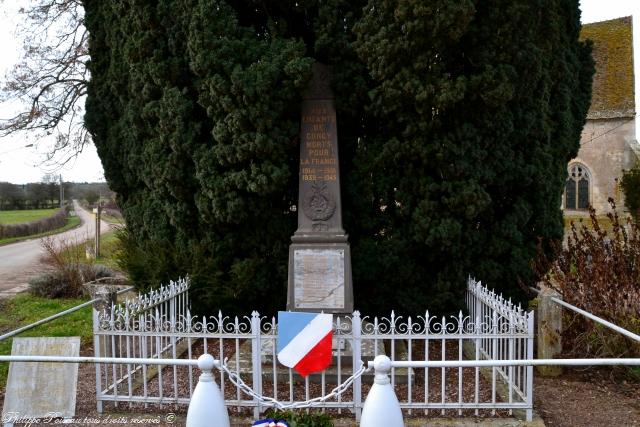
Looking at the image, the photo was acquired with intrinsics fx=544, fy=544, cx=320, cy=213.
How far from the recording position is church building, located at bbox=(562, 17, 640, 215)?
902 inches

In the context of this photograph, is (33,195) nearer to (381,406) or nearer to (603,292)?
(603,292)

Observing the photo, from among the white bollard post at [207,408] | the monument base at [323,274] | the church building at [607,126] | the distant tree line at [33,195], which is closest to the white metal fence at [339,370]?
the monument base at [323,274]

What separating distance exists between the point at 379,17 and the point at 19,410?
5.20m

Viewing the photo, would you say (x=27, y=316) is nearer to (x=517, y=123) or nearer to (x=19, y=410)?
(x=19, y=410)

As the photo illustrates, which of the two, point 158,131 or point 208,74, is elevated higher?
point 208,74

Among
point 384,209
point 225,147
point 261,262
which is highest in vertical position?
point 225,147

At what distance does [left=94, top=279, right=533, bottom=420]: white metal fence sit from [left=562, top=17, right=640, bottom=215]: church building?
63.1ft

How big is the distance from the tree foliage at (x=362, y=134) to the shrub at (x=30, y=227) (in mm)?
23017

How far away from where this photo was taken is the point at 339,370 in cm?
479

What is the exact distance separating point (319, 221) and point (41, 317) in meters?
5.64

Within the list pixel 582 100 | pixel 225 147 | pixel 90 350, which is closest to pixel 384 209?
pixel 225 147

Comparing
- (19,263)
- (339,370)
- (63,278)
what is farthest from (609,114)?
(19,263)

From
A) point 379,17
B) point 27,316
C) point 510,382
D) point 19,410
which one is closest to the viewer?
point 19,410

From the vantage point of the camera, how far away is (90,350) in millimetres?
7285
